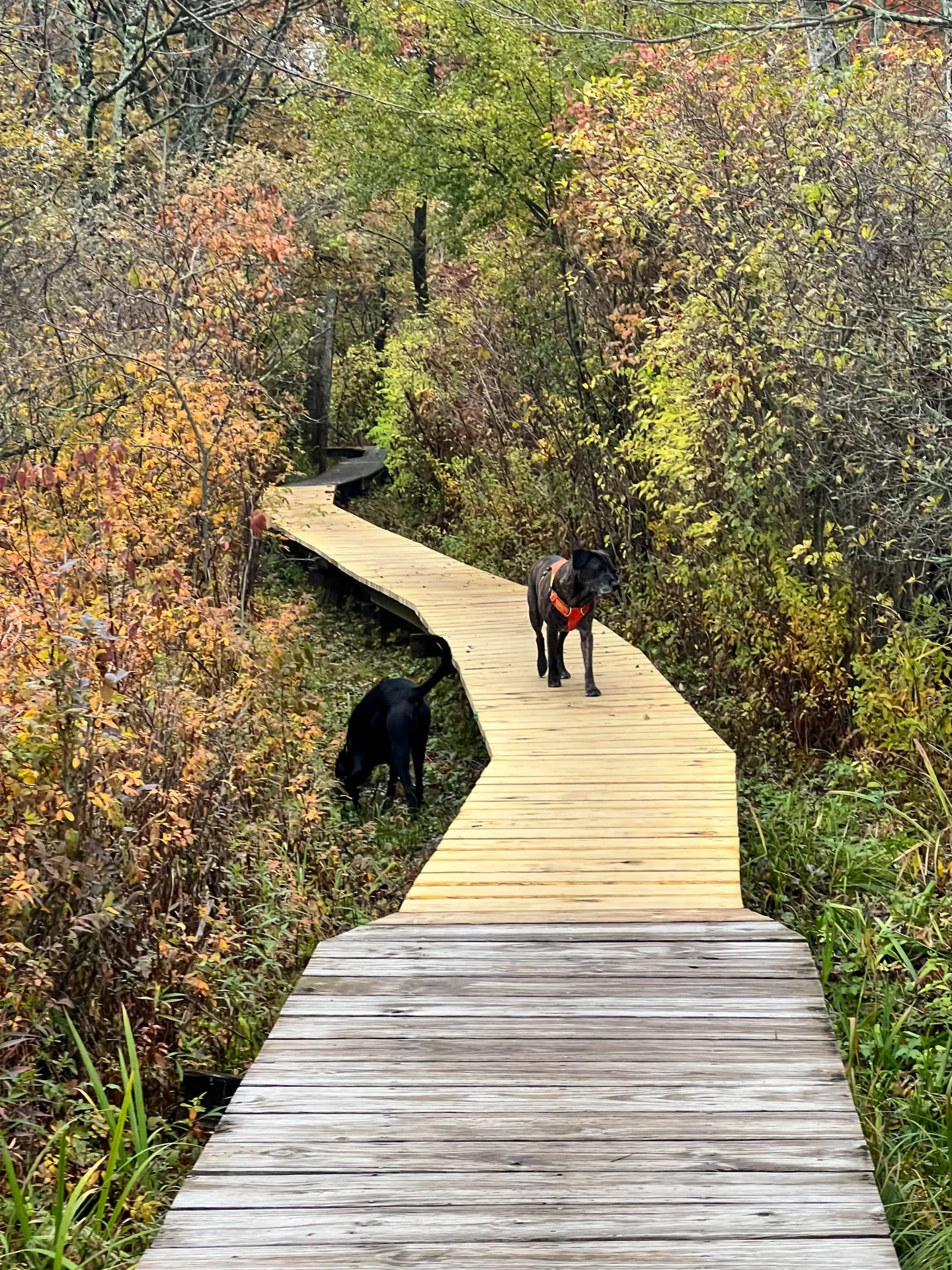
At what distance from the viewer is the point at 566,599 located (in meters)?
7.61

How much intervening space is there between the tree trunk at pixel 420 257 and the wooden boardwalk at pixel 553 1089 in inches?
694

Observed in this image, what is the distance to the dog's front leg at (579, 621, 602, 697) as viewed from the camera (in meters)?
7.78

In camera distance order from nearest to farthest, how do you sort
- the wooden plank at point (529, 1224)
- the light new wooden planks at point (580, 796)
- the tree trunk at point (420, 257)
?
1. the wooden plank at point (529, 1224)
2. the light new wooden planks at point (580, 796)
3. the tree trunk at point (420, 257)

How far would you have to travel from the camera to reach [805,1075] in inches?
126

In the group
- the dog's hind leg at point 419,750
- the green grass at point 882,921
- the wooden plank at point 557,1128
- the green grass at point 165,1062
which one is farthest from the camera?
the dog's hind leg at point 419,750

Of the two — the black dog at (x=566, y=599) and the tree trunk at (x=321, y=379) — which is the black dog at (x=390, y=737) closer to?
the black dog at (x=566, y=599)

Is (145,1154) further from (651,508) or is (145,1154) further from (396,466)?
(396,466)

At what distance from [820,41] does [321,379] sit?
11.4m

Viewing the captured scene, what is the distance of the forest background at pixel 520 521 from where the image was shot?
4.16m

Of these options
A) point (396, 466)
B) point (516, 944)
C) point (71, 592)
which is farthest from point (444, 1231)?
point (396, 466)

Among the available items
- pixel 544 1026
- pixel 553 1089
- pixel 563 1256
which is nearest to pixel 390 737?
pixel 544 1026

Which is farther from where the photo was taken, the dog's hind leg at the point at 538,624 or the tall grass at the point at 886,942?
the dog's hind leg at the point at 538,624

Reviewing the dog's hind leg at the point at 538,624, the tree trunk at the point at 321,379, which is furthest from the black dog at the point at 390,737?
the tree trunk at the point at 321,379

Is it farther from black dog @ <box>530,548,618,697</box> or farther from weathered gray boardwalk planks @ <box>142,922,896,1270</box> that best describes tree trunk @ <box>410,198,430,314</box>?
weathered gray boardwalk planks @ <box>142,922,896,1270</box>
